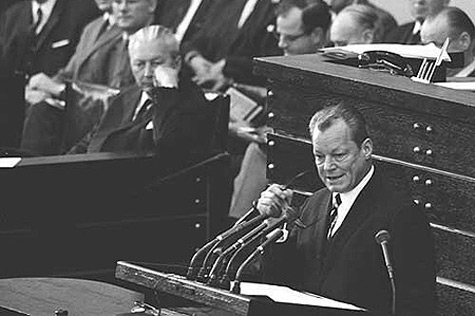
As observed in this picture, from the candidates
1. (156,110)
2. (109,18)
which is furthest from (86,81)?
(156,110)

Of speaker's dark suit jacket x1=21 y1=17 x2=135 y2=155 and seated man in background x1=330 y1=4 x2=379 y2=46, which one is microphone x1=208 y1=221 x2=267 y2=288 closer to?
seated man in background x1=330 y1=4 x2=379 y2=46

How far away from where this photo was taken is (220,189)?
30.5ft

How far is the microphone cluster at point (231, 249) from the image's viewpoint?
6035mm

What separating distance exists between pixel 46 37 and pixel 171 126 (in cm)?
341

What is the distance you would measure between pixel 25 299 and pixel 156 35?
2.64 metres

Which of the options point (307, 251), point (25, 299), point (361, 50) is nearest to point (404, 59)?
point (361, 50)

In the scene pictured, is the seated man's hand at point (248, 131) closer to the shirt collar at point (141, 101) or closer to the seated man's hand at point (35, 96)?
the shirt collar at point (141, 101)

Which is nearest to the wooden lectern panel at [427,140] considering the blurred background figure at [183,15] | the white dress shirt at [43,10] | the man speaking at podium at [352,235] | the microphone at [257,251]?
the man speaking at podium at [352,235]

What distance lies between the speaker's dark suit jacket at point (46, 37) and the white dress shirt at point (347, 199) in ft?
17.8

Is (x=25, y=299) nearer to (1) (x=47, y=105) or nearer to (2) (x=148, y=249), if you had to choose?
(2) (x=148, y=249)

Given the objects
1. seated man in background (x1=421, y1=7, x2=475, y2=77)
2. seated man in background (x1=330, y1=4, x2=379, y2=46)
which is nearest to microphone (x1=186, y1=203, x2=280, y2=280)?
seated man in background (x1=421, y1=7, x2=475, y2=77)

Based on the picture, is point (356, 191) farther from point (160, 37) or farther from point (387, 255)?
point (160, 37)

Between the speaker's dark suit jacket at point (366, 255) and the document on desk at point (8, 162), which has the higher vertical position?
Result: the speaker's dark suit jacket at point (366, 255)

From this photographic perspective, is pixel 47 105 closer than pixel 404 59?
No
